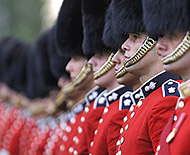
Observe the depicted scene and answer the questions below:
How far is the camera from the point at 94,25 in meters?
4.60

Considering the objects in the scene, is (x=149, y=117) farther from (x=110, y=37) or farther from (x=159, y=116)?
(x=110, y=37)

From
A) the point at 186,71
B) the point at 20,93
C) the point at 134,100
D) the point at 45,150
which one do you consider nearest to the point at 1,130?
the point at 20,93

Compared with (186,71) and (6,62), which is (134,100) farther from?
(6,62)

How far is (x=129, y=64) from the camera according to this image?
3447 millimetres

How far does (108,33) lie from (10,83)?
26.1 feet

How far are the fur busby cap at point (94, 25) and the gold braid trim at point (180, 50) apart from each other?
69.3 inches

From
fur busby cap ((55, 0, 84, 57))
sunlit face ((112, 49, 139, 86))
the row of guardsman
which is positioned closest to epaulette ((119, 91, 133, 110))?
the row of guardsman

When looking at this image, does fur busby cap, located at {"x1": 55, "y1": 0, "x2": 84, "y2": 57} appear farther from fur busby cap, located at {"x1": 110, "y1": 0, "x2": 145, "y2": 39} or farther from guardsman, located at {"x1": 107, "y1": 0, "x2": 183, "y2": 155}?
guardsman, located at {"x1": 107, "y1": 0, "x2": 183, "y2": 155}

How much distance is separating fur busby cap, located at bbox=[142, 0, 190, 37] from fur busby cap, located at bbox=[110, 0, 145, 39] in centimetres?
39

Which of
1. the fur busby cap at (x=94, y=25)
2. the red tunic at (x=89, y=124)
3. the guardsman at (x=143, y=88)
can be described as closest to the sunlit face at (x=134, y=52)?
the guardsman at (x=143, y=88)

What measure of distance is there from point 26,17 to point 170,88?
2094cm

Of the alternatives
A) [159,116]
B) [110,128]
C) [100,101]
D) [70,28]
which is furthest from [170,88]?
[70,28]

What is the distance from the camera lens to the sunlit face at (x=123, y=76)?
12.2ft

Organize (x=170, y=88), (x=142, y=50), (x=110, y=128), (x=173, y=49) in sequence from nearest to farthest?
(x=173, y=49)
(x=170, y=88)
(x=142, y=50)
(x=110, y=128)
